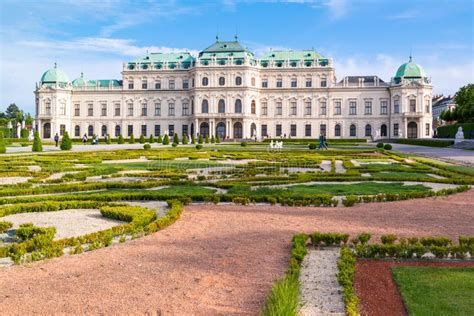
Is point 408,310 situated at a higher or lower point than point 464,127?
lower

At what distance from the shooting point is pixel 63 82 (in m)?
69.9

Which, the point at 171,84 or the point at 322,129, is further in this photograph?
the point at 171,84

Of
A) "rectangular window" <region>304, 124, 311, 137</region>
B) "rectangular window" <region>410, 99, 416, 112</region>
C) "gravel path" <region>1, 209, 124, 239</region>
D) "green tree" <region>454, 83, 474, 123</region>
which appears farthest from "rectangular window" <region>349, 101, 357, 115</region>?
"gravel path" <region>1, 209, 124, 239</region>

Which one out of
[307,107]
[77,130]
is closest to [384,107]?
[307,107]

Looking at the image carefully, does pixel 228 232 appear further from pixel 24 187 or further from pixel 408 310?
pixel 24 187

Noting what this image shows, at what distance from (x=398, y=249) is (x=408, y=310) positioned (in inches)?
61.8

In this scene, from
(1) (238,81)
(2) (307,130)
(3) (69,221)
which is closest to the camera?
(3) (69,221)

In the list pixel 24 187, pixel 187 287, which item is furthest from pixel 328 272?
pixel 24 187

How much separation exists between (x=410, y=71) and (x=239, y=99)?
77.2 ft

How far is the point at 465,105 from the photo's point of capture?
56.4m

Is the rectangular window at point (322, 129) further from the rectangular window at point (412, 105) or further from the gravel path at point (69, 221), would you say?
the gravel path at point (69, 221)

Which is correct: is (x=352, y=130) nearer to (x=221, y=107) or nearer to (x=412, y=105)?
(x=412, y=105)

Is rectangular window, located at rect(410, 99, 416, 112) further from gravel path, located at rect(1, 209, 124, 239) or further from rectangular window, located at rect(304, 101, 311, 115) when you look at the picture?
gravel path, located at rect(1, 209, 124, 239)

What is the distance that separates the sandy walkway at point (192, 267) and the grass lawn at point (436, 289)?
1.19 metres
